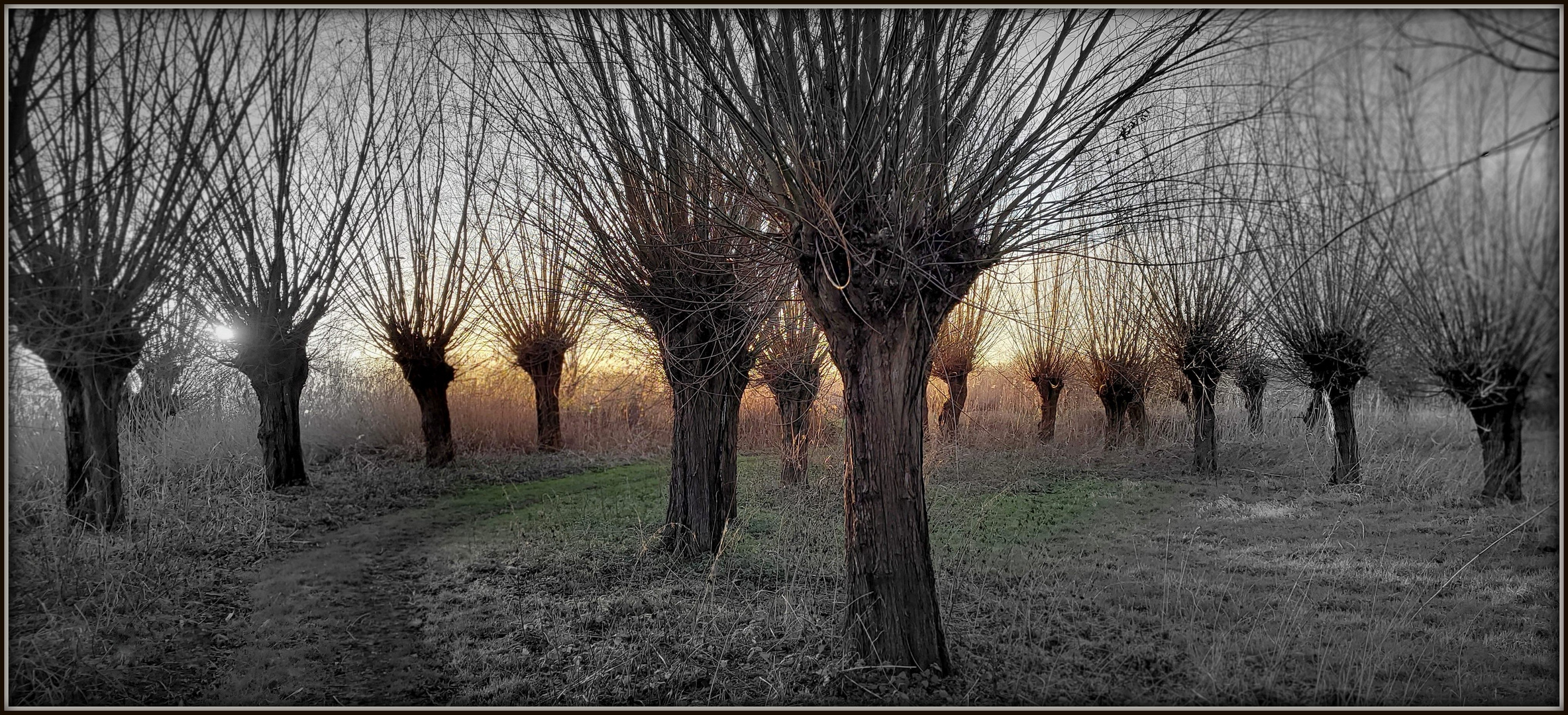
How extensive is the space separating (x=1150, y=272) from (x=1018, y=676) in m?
4.53

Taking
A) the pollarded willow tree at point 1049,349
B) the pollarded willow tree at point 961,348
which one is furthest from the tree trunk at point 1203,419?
the pollarded willow tree at point 961,348

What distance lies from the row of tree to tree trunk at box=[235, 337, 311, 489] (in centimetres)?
2

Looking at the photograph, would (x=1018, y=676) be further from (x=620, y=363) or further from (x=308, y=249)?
(x=620, y=363)

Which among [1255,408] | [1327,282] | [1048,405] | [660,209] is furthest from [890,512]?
[1048,405]

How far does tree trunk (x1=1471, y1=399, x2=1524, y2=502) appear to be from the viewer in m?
2.26

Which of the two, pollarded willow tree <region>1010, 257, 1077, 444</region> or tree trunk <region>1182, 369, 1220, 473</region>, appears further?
pollarded willow tree <region>1010, 257, 1077, 444</region>

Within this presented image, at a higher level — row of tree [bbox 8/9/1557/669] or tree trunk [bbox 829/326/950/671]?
row of tree [bbox 8/9/1557/669]

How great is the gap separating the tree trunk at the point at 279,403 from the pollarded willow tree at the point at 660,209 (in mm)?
1959

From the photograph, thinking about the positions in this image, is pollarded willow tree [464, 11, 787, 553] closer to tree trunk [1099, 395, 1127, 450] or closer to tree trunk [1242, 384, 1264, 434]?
tree trunk [1242, 384, 1264, 434]

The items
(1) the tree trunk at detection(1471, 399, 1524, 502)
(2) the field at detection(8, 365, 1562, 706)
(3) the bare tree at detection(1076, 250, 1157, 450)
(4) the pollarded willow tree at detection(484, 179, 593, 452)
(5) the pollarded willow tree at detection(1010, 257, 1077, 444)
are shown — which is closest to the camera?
(1) the tree trunk at detection(1471, 399, 1524, 502)

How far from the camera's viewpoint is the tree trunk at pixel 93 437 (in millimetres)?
2816

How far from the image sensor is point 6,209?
2.25m

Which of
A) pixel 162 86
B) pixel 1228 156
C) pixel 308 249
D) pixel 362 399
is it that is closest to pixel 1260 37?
pixel 1228 156

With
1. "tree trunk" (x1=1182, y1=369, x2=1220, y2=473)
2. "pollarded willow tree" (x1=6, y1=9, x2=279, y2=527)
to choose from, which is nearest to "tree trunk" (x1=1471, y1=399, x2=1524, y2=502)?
"tree trunk" (x1=1182, y1=369, x2=1220, y2=473)
